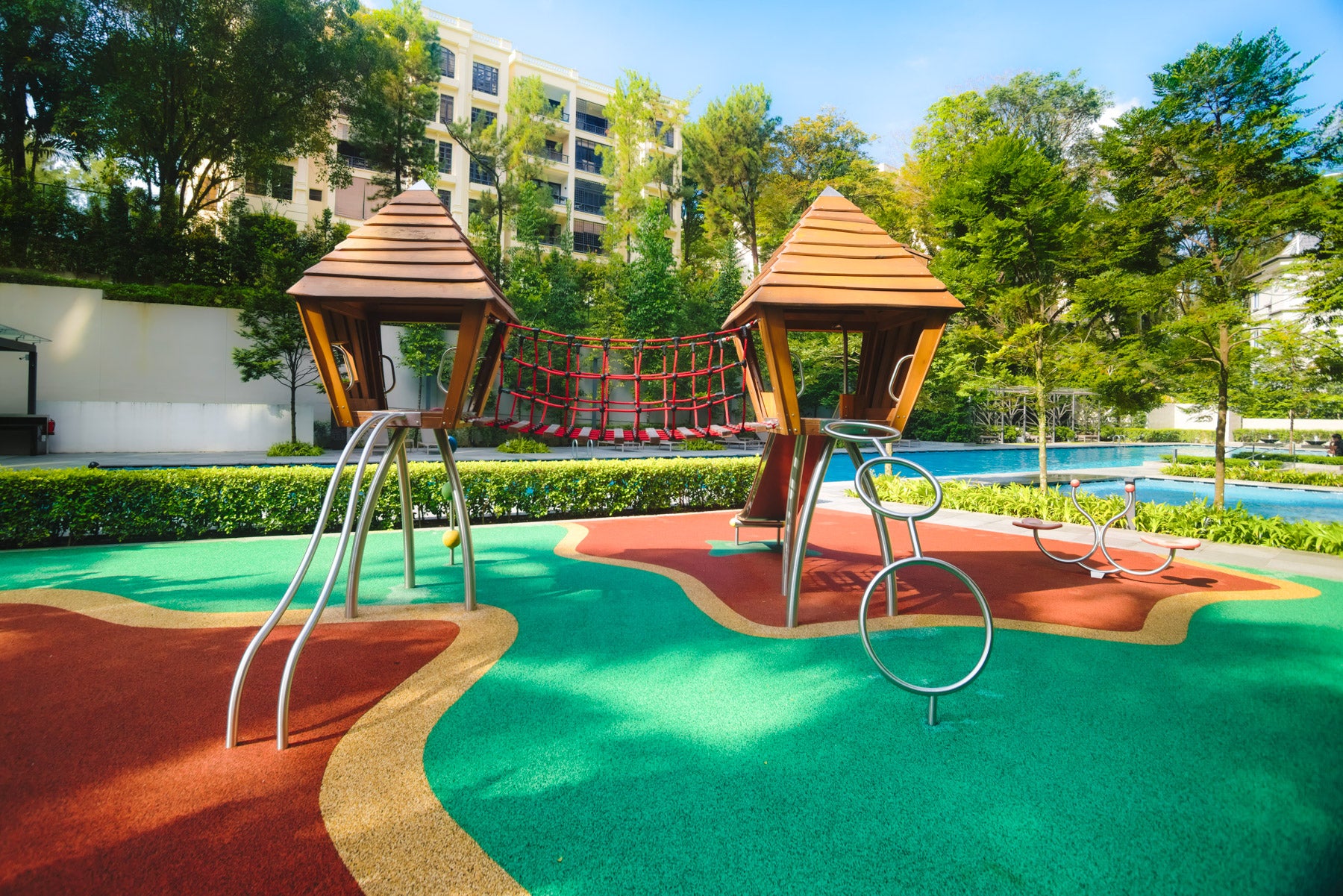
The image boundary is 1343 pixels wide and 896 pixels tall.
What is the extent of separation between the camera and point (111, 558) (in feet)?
23.1

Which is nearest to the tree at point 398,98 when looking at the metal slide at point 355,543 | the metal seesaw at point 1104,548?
the metal slide at point 355,543

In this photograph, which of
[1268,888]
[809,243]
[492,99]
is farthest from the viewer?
[492,99]

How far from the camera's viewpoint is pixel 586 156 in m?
38.2

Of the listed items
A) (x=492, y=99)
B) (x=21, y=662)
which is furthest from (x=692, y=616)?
(x=492, y=99)

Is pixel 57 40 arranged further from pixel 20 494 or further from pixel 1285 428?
pixel 1285 428

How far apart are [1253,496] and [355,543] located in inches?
810

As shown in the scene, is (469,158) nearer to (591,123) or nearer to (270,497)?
(591,123)

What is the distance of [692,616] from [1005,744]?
108 inches

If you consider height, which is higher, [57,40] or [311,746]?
[57,40]

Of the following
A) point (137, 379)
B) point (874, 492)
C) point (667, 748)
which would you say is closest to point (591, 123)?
point (137, 379)

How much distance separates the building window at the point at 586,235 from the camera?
37750 mm

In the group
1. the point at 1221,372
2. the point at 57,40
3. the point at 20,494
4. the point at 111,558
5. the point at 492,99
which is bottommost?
the point at 111,558

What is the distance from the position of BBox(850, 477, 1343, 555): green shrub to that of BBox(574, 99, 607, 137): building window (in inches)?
1360

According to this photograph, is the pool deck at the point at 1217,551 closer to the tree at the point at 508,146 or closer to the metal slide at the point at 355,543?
the metal slide at the point at 355,543
